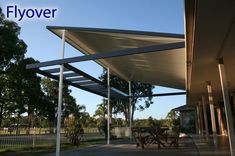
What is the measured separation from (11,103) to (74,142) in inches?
412

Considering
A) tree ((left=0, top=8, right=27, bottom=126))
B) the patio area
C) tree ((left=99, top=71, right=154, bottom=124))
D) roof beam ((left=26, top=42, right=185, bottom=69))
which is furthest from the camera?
tree ((left=99, top=71, right=154, bottom=124))

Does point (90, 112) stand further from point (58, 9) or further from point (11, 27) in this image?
point (58, 9)

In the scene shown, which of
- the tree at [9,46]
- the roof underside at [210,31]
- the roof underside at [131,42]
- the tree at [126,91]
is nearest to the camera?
the roof underside at [210,31]

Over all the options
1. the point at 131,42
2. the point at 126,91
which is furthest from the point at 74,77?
the point at 126,91

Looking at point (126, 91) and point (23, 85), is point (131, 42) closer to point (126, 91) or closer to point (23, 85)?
point (23, 85)

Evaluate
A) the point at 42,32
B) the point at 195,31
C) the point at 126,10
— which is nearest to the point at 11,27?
the point at 42,32

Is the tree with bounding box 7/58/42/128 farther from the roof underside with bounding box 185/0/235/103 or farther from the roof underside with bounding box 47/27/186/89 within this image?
the roof underside with bounding box 185/0/235/103

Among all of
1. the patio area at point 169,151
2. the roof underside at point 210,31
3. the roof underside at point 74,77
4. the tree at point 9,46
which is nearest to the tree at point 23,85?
the tree at point 9,46

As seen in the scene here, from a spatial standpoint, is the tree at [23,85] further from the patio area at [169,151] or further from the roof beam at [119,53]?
the patio area at [169,151]

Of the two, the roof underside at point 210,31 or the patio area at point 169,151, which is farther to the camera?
the patio area at point 169,151

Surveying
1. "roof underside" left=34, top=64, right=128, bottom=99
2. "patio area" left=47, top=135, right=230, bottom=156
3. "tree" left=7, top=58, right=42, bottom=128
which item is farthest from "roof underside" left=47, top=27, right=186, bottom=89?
"tree" left=7, top=58, right=42, bottom=128

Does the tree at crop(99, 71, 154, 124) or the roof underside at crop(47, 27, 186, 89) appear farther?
the tree at crop(99, 71, 154, 124)

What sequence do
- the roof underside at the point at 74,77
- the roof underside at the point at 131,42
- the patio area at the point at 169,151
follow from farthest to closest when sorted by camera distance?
the roof underside at the point at 74,77, the roof underside at the point at 131,42, the patio area at the point at 169,151

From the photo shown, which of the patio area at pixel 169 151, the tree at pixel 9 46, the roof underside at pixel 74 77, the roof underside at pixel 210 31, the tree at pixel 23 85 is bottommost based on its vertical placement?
the patio area at pixel 169 151
